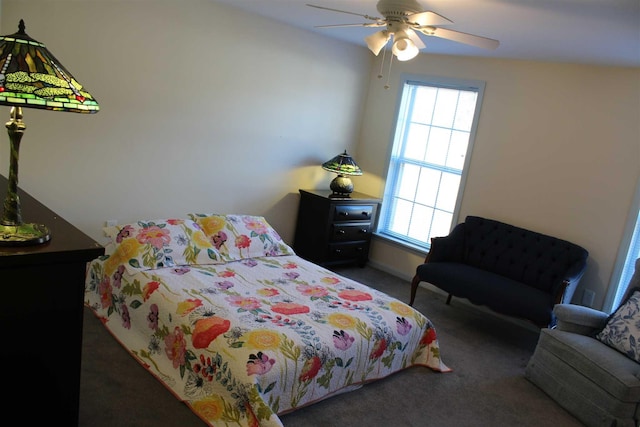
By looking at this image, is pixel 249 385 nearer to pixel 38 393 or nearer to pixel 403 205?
pixel 38 393

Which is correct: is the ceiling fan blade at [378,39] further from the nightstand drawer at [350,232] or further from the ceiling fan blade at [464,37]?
the nightstand drawer at [350,232]

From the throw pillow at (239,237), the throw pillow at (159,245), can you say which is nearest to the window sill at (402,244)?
the throw pillow at (239,237)

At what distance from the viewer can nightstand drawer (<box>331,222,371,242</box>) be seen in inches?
193

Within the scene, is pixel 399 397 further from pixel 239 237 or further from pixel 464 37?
pixel 464 37

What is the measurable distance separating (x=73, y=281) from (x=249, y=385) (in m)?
1.04

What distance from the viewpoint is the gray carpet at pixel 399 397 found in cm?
246

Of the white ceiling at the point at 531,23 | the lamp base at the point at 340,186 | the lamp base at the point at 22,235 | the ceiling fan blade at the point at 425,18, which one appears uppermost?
the white ceiling at the point at 531,23

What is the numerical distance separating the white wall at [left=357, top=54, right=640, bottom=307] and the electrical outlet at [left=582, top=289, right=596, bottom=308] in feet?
0.12

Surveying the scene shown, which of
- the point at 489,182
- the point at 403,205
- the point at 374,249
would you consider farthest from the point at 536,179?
the point at 374,249

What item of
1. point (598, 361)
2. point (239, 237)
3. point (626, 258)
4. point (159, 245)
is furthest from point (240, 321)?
point (626, 258)

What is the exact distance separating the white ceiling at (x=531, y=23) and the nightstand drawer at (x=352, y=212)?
1.65 meters

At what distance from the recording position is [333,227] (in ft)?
16.0

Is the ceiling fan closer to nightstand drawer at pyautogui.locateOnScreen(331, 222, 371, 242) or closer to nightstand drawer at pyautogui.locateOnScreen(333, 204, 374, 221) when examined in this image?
nightstand drawer at pyautogui.locateOnScreen(333, 204, 374, 221)

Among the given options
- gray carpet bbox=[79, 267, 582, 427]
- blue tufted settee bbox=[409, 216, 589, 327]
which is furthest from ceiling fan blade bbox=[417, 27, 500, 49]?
gray carpet bbox=[79, 267, 582, 427]
